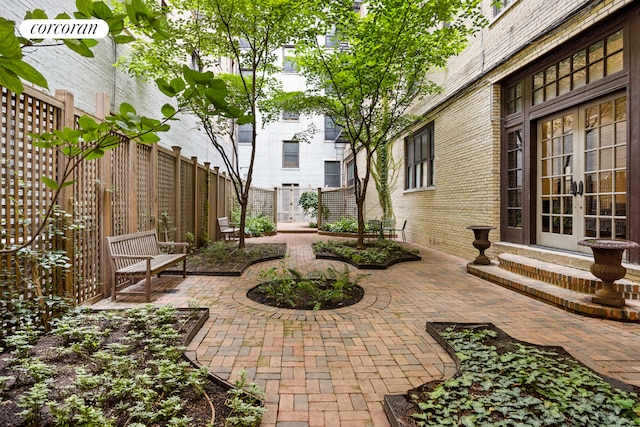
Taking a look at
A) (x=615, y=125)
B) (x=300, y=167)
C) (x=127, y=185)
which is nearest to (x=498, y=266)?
(x=615, y=125)

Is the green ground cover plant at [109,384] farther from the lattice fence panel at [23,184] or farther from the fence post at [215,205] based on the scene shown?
the fence post at [215,205]

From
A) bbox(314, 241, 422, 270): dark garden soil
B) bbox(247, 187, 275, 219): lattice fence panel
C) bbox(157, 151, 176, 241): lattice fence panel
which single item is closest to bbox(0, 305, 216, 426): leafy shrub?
bbox(157, 151, 176, 241): lattice fence panel

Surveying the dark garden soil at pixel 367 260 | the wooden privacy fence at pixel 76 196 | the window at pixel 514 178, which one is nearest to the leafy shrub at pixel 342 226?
the dark garden soil at pixel 367 260

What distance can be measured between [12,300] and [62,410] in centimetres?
167

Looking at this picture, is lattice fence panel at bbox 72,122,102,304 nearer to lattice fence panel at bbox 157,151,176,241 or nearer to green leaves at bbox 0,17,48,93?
lattice fence panel at bbox 157,151,176,241

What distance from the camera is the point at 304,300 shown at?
4.25 meters

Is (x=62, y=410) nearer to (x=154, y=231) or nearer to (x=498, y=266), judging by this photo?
(x=154, y=231)

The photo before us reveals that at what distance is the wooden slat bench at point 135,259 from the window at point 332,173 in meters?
15.9

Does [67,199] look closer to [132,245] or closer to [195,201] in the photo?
[132,245]

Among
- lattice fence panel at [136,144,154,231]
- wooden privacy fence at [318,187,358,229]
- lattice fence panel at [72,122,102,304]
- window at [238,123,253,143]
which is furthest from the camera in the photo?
window at [238,123,253,143]

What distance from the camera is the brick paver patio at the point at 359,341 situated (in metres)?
2.21

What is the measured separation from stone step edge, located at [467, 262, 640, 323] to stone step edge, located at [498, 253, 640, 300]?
0.22 ft

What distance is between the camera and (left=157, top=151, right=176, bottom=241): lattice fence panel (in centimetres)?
615

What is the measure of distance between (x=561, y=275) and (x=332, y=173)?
16948 millimetres
